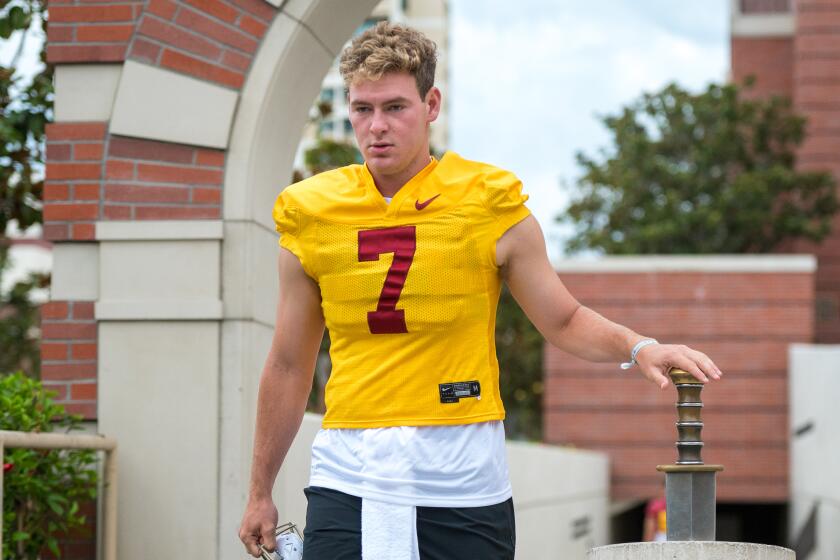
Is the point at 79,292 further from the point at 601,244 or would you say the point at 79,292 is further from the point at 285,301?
the point at 601,244

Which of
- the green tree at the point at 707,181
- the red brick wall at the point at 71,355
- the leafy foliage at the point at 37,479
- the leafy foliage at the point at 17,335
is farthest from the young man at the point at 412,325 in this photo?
the green tree at the point at 707,181

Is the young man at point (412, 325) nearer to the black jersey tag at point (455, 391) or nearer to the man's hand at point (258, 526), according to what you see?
the black jersey tag at point (455, 391)

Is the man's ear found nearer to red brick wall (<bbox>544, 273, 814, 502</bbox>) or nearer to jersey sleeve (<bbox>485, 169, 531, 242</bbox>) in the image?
jersey sleeve (<bbox>485, 169, 531, 242</bbox>)

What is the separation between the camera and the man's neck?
334cm

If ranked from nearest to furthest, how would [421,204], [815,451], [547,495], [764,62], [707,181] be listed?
[421,204]
[547,495]
[815,451]
[707,181]
[764,62]

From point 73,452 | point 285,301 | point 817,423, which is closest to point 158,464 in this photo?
point 73,452

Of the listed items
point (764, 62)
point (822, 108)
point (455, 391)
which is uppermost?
point (764, 62)

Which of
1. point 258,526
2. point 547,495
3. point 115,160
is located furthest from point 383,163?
point 547,495

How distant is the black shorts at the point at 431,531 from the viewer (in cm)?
319

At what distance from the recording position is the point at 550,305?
11.2 feet

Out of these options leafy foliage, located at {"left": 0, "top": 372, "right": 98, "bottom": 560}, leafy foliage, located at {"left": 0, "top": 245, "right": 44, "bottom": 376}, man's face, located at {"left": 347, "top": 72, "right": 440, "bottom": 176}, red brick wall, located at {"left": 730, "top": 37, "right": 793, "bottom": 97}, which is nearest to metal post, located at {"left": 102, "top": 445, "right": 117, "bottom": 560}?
leafy foliage, located at {"left": 0, "top": 372, "right": 98, "bottom": 560}

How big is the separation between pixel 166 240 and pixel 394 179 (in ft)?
10.6

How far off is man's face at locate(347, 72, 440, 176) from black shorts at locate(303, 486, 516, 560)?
30.1 inches

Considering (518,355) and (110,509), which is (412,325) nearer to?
(110,509)
